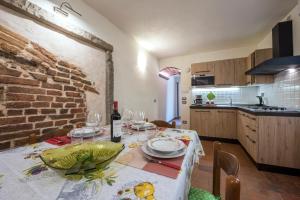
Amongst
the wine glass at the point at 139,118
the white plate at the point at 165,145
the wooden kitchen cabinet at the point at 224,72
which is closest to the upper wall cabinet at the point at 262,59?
the wooden kitchen cabinet at the point at 224,72

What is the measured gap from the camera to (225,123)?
3447 mm

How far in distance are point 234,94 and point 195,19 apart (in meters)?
2.45

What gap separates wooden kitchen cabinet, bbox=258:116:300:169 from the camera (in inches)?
75.5

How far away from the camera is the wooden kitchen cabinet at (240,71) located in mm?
3467

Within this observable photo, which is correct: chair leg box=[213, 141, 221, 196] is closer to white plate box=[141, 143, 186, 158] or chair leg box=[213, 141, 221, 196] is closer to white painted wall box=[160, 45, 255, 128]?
white plate box=[141, 143, 186, 158]

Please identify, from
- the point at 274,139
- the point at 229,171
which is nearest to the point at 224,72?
the point at 274,139

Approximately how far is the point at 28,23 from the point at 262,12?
125 inches

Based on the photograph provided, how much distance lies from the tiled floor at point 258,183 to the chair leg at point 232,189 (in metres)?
1.49

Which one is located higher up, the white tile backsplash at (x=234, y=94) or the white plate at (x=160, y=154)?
the white tile backsplash at (x=234, y=94)

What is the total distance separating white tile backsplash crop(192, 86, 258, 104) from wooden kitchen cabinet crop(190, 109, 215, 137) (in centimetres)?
67

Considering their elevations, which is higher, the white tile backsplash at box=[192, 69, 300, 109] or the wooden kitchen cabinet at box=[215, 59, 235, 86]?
the wooden kitchen cabinet at box=[215, 59, 235, 86]

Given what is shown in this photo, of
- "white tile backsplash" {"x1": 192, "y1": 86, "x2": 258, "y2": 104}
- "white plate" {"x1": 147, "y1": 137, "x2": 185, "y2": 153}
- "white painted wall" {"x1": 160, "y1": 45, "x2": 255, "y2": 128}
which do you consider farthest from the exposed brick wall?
"white tile backsplash" {"x1": 192, "y1": 86, "x2": 258, "y2": 104}

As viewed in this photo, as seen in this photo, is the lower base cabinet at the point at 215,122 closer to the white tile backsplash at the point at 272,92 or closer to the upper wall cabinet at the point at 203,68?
the white tile backsplash at the point at 272,92

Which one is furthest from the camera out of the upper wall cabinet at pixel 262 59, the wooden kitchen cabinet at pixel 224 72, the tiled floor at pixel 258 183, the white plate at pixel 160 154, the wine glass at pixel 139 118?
the wooden kitchen cabinet at pixel 224 72
